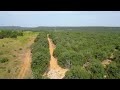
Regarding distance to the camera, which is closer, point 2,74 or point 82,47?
point 2,74

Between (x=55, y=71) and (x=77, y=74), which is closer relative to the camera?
(x=77, y=74)

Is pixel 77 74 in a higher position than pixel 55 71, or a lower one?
higher

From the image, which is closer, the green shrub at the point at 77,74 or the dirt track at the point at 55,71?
the green shrub at the point at 77,74

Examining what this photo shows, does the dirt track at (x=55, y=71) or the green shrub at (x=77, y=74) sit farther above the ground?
the green shrub at (x=77, y=74)

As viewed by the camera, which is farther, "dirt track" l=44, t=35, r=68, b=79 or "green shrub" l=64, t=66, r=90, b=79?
"dirt track" l=44, t=35, r=68, b=79

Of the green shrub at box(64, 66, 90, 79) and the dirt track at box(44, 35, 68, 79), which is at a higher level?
the green shrub at box(64, 66, 90, 79)
